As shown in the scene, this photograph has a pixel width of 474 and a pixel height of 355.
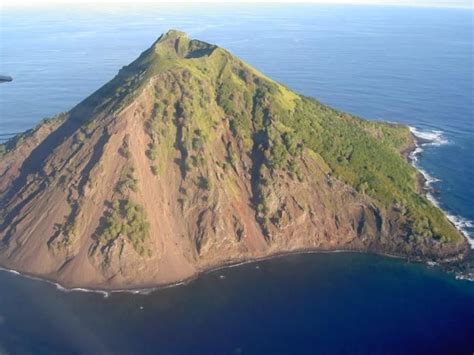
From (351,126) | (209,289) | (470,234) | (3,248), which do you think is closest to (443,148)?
(351,126)

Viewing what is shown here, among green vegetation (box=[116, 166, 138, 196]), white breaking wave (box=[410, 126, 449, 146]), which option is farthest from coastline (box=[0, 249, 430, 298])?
white breaking wave (box=[410, 126, 449, 146])

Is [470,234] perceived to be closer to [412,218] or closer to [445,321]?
[412,218]

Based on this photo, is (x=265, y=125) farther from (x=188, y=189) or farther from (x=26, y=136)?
(x=26, y=136)

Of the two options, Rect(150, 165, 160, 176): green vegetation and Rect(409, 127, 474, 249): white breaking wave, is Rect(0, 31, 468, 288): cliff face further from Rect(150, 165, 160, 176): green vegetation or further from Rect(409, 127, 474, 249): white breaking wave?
Rect(409, 127, 474, 249): white breaking wave

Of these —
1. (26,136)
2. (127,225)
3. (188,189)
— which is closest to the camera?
(127,225)

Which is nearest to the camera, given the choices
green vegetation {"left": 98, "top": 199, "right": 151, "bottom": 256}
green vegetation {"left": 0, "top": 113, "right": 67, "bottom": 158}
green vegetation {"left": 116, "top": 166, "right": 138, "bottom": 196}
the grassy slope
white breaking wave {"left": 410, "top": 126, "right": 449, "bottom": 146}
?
green vegetation {"left": 98, "top": 199, "right": 151, "bottom": 256}

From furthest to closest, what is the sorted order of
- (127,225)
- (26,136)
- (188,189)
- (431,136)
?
(431,136)
(26,136)
(188,189)
(127,225)

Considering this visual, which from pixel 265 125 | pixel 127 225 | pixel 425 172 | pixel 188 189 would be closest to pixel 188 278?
pixel 127 225
